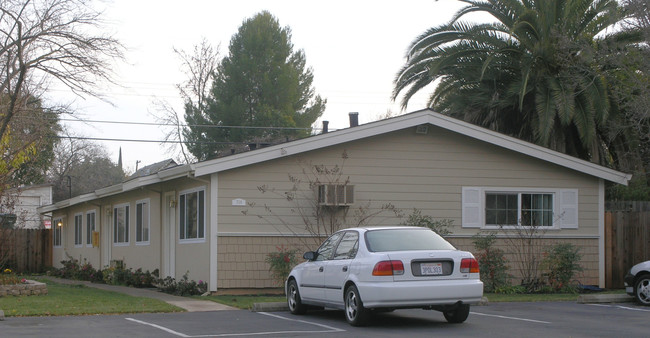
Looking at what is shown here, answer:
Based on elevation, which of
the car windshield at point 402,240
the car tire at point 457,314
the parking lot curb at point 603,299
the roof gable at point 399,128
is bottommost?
the parking lot curb at point 603,299

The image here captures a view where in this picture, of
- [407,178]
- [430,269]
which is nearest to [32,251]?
[407,178]

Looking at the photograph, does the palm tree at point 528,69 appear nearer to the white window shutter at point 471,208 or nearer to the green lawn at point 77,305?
the white window shutter at point 471,208

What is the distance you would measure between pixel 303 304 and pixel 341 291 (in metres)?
1.73

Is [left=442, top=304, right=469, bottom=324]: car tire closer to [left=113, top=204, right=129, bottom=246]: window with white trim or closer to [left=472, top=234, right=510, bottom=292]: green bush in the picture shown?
[left=472, top=234, right=510, bottom=292]: green bush

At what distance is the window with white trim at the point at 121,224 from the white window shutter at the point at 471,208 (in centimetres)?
1080

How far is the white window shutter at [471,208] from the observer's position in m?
18.8

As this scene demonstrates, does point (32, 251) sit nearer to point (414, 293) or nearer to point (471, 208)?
point (471, 208)

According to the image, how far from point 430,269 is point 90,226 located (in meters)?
20.4

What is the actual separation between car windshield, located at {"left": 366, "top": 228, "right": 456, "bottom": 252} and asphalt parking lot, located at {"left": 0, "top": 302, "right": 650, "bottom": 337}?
115cm

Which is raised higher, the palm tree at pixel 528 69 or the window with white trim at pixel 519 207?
the palm tree at pixel 528 69

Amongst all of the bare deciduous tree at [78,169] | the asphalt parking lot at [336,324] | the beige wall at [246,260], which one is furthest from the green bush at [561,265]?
the bare deciduous tree at [78,169]

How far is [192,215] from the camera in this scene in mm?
18562

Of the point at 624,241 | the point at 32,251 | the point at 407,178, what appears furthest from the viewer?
the point at 32,251

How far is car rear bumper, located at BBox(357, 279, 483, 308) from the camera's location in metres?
10.8
